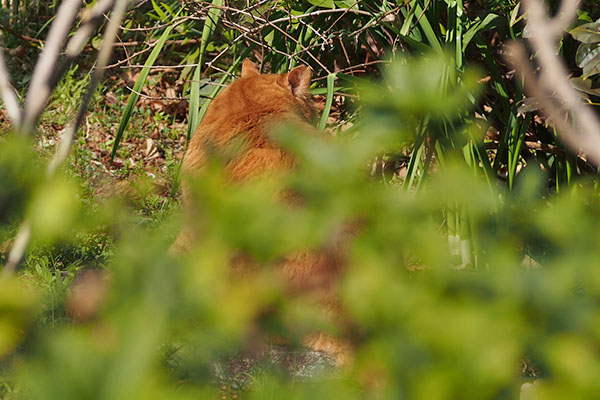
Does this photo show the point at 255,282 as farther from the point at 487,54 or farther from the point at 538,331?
the point at 487,54

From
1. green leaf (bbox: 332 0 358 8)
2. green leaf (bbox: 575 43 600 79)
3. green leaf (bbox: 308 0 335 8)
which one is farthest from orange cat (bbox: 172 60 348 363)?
green leaf (bbox: 575 43 600 79)

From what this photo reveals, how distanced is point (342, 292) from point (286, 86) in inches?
102

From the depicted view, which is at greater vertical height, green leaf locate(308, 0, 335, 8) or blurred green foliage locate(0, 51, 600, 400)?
blurred green foliage locate(0, 51, 600, 400)

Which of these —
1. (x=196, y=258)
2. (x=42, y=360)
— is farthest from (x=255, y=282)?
(x=42, y=360)

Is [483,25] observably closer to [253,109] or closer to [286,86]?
[286,86]

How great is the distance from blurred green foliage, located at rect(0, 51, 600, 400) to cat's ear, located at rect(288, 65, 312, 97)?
2.52m

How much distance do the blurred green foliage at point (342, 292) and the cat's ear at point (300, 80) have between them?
252 cm

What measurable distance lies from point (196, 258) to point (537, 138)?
3.67 meters

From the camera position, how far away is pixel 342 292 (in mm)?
791

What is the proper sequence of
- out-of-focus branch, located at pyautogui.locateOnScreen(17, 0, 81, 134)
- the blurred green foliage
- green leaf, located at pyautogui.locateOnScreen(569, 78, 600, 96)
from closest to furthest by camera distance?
the blurred green foliage < out-of-focus branch, located at pyautogui.locateOnScreen(17, 0, 81, 134) < green leaf, located at pyautogui.locateOnScreen(569, 78, 600, 96)

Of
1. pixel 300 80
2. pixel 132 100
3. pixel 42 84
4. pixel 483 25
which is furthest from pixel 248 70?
pixel 42 84

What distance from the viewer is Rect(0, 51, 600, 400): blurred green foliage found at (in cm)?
62

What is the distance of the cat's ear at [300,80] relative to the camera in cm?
334

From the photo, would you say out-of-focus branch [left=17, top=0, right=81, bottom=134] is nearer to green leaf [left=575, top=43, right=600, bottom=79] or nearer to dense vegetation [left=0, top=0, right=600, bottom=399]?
dense vegetation [left=0, top=0, right=600, bottom=399]
